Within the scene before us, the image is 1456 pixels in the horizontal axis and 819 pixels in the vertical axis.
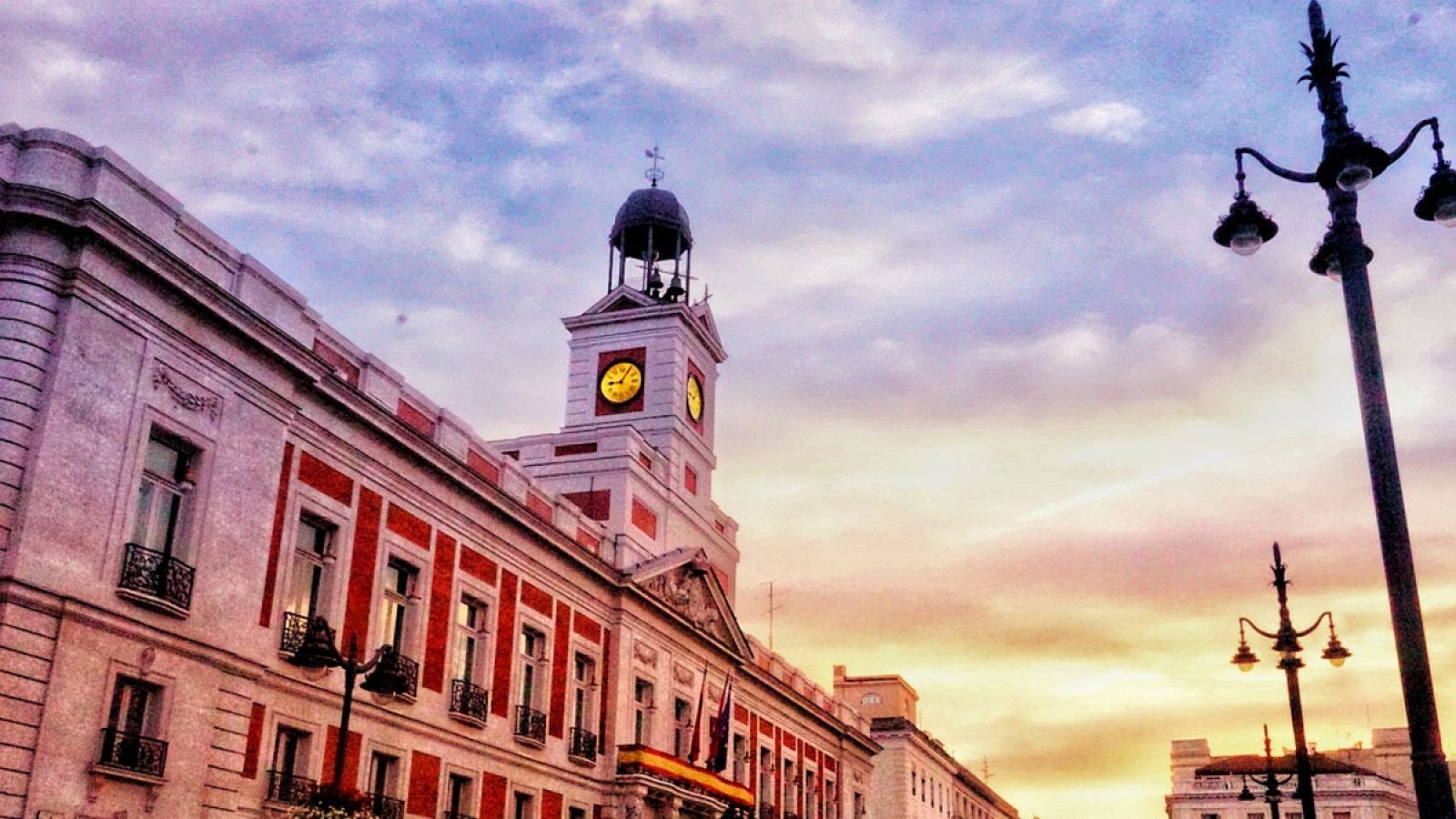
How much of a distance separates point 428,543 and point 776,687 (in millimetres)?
23347

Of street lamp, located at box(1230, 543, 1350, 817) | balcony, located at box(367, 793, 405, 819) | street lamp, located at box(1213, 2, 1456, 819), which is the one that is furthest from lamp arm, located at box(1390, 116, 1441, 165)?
balcony, located at box(367, 793, 405, 819)

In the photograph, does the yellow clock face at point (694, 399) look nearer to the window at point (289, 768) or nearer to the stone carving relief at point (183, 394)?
the window at point (289, 768)

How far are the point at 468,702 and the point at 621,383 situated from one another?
19.7 metres

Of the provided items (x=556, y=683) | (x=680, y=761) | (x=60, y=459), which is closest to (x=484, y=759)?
(x=556, y=683)

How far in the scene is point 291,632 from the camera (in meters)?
23.7

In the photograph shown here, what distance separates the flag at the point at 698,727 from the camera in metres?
39.3

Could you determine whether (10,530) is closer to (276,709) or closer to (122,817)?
(122,817)

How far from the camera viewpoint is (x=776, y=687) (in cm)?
4897

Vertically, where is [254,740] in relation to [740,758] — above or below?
below

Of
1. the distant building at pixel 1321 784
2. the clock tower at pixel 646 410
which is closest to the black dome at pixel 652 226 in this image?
the clock tower at pixel 646 410

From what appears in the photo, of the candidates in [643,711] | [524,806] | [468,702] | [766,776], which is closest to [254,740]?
[468,702]

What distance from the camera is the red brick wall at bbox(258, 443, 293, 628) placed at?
2293 centimetres

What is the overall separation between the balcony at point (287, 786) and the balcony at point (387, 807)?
207 centimetres

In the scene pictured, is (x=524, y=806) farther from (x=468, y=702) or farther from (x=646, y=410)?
(x=646, y=410)
